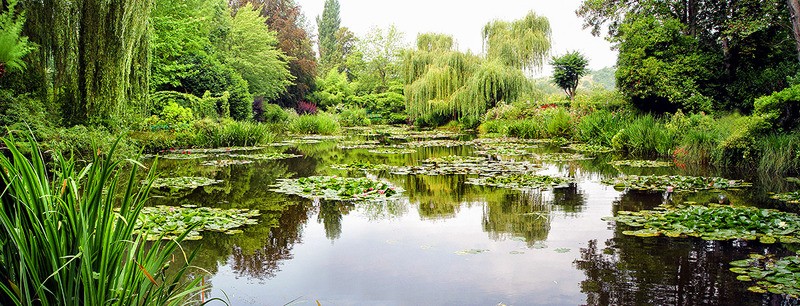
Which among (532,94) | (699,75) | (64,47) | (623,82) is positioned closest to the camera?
(64,47)

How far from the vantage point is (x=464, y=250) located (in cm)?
394

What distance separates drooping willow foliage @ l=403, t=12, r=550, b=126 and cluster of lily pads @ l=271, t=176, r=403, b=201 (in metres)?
13.3

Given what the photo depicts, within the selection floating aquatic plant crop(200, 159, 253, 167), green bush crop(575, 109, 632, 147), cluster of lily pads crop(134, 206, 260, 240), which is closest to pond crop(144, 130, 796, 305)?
cluster of lily pads crop(134, 206, 260, 240)

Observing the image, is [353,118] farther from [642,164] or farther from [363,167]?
[642,164]

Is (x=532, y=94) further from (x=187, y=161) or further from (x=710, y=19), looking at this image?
(x=187, y=161)

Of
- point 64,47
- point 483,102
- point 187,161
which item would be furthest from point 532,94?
point 64,47

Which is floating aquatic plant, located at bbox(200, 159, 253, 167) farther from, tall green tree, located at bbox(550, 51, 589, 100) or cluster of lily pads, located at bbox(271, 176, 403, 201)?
tall green tree, located at bbox(550, 51, 589, 100)

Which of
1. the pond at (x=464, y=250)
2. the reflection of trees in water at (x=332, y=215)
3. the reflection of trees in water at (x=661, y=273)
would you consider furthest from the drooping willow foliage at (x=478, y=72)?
the reflection of trees in water at (x=661, y=273)

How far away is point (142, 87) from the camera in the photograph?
8938 millimetres

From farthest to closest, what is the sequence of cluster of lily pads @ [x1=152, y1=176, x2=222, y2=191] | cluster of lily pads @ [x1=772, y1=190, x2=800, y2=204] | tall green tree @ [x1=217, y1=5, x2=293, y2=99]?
tall green tree @ [x1=217, y1=5, x2=293, y2=99]
cluster of lily pads @ [x1=152, y1=176, x2=222, y2=191]
cluster of lily pads @ [x1=772, y1=190, x2=800, y2=204]

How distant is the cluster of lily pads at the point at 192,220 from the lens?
4.16 meters

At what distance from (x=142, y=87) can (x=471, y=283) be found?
25.9 feet

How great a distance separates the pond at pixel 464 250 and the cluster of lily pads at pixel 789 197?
0.51ft

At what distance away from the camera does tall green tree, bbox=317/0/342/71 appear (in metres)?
48.4
